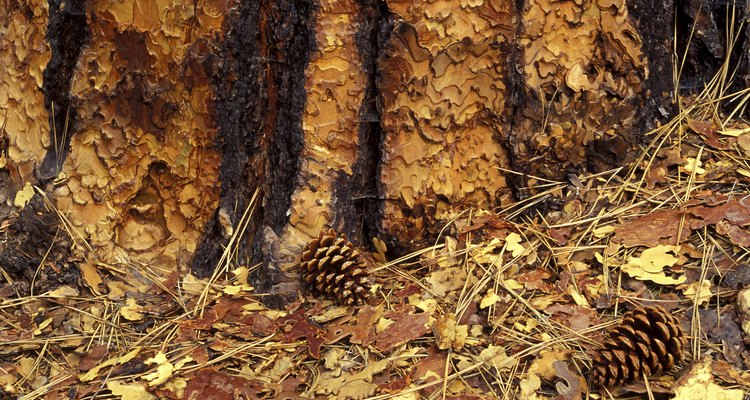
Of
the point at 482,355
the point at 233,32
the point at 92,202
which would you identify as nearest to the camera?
the point at 482,355

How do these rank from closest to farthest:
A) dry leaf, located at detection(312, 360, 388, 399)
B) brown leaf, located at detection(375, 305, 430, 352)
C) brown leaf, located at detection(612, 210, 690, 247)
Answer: dry leaf, located at detection(312, 360, 388, 399) < brown leaf, located at detection(375, 305, 430, 352) < brown leaf, located at detection(612, 210, 690, 247)

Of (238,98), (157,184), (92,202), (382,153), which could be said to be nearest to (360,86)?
(382,153)

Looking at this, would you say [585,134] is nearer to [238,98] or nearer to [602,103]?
[602,103]

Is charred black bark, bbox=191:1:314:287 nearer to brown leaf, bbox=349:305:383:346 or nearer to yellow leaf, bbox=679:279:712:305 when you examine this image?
brown leaf, bbox=349:305:383:346

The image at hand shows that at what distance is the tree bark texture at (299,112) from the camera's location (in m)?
2.14

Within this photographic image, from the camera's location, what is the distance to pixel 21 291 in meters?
2.29

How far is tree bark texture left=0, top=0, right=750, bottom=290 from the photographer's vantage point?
7.02 feet

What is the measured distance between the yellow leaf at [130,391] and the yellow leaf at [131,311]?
0.93 feet

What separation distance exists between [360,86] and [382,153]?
0.20 metres

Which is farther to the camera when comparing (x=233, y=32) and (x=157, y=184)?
(x=157, y=184)

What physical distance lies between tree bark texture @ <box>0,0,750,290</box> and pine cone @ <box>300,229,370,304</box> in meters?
0.11

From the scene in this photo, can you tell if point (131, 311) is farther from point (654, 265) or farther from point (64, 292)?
point (654, 265)

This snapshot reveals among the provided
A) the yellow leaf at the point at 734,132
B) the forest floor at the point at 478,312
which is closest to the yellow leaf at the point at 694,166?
the forest floor at the point at 478,312

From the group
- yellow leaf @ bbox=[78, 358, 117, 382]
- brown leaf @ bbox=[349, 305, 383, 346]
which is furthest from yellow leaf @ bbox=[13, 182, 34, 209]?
brown leaf @ bbox=[349, 305, 383, 346]
